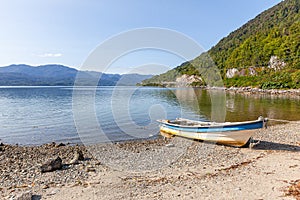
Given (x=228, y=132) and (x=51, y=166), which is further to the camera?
(x=228, y=132)

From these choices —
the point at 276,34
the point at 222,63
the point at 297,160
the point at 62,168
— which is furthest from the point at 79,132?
the point at 222,63

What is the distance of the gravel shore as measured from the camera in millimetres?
8461

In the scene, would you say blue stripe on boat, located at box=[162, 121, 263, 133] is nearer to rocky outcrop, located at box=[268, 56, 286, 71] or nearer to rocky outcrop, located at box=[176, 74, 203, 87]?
rocky outcrop, located at box=[268, 56, 286, 71]

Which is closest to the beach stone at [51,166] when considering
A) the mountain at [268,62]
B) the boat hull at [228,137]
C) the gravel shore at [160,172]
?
the gravel shore at [160,172]

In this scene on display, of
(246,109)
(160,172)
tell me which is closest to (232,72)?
(246,109)

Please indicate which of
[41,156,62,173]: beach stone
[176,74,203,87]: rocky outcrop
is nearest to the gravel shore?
[41,156,62,173]: beach stone

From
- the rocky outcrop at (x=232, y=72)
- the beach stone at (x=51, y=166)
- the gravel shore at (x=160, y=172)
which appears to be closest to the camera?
the gravel shore at (x=160, y=172)

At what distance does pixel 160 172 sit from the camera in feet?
35.9

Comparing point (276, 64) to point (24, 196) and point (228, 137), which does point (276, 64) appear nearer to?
point (228, 137)

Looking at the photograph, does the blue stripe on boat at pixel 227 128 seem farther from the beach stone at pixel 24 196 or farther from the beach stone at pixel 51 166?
the beach stone at pixel 24 196

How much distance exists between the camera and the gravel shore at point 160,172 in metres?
8.46

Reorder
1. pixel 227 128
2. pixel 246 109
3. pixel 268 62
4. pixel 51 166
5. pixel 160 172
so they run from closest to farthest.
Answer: pixel 160 172 < pixel 51 166 < pixel 227 128 < pixel 246 109 < pixel 268 62

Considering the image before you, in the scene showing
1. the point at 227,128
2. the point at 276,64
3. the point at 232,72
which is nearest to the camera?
the point at 227,128

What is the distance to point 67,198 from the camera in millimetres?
8172
